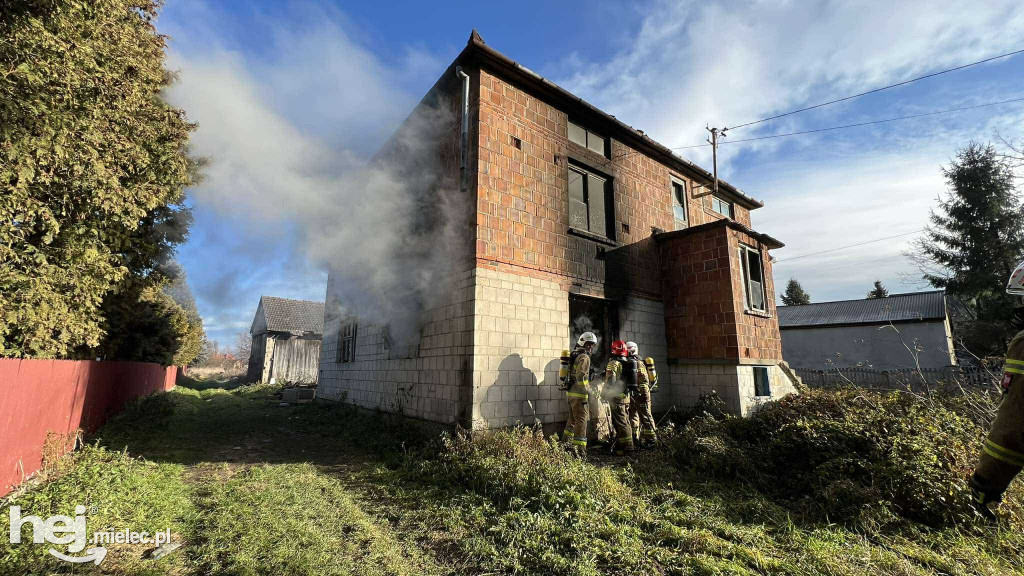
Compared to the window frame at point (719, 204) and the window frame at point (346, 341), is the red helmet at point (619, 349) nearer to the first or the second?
the window frame at point (346, 341)

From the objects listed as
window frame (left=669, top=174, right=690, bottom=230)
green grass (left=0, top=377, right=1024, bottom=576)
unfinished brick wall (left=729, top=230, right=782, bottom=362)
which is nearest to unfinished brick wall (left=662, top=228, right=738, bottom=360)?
unfinished brick wall (left=729, top=230, right=782, bottom=362)

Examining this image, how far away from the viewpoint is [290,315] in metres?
24.5

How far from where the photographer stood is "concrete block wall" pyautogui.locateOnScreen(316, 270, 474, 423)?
671 centimetres

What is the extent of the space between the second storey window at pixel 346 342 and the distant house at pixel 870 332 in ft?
64.3

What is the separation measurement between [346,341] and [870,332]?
24.5 metres

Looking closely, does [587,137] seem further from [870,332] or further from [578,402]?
[870,332]

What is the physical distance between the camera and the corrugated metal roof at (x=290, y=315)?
75.6ft

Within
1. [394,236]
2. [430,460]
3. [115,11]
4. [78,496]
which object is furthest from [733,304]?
[115,11]

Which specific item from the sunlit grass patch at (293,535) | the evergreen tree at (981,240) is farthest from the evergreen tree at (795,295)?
the sunlit grass patch at (293,535)

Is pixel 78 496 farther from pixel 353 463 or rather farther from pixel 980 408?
pixel 980 408

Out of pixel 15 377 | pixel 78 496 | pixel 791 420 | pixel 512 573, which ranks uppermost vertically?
pixel 15 377

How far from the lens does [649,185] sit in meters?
10.5

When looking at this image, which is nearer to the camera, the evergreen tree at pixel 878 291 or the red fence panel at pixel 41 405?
the red fence panel at pixel 41 405

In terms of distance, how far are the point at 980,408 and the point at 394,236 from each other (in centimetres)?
1026
